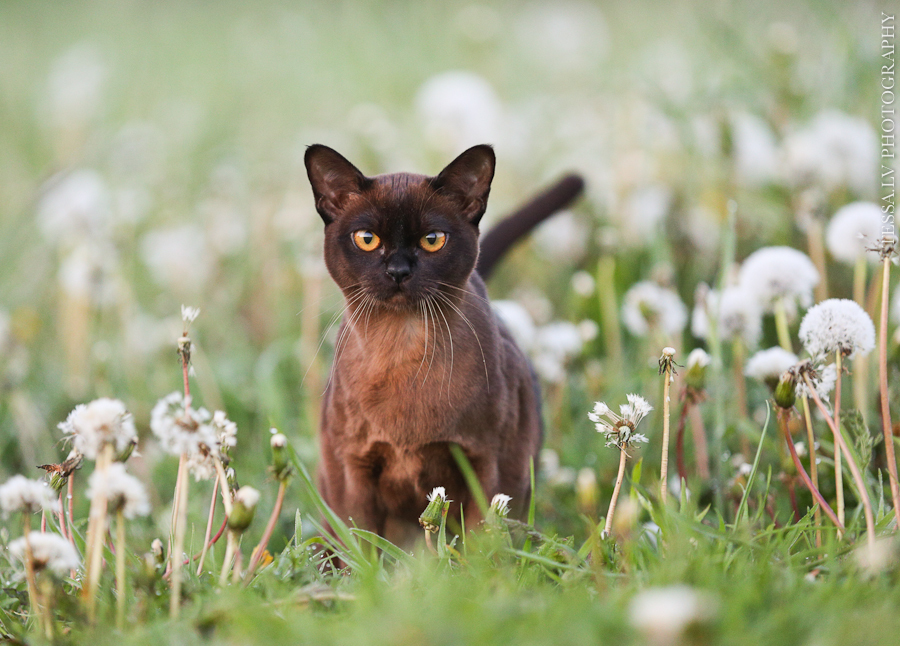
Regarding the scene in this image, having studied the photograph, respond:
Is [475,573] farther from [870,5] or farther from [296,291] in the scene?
[870,5]

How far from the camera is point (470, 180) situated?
1845 millimetres

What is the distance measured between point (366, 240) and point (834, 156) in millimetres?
1977

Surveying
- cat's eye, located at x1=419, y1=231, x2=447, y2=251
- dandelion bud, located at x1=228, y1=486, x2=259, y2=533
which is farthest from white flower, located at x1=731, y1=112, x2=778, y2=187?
dandelion bud, located at x1=228, y1=486, x2=259, y2=533

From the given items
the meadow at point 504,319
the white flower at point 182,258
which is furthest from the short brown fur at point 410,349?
the white flower at point 182,258

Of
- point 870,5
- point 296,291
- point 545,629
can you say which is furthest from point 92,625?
point 870,5

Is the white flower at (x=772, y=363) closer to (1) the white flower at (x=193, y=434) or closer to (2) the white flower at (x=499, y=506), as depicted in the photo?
(2) the white flower at (x=499, y=506)

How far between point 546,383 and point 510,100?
2721 mm

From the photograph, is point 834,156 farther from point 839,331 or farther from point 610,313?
point 839,331

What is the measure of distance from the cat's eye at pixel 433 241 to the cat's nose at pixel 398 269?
8cm

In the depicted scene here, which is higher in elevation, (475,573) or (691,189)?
(691,189)

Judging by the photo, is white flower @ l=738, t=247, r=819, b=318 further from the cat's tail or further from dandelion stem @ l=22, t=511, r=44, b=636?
dandelion stem @ l=22, t=511, r=44, b=636

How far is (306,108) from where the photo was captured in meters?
5.01

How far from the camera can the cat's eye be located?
177cm

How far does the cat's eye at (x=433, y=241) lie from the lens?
177 centimetres
